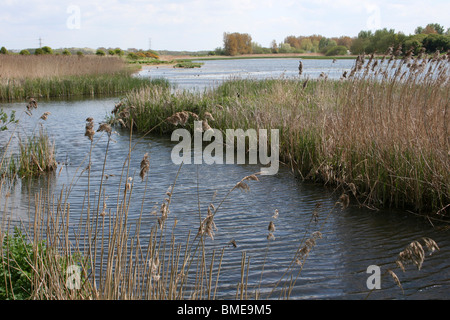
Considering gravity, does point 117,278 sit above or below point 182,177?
above

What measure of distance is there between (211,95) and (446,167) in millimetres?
8626

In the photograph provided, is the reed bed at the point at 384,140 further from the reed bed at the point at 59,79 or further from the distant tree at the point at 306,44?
the distant tree at the point at 306,44

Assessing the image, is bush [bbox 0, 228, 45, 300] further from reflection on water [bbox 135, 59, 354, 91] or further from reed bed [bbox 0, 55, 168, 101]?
reed bed [bbox 0, 55, 168, 101]

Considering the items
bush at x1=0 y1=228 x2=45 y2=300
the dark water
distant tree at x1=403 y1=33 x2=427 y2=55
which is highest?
distant tree at x1=403 y1=33 x2=427 y2=55

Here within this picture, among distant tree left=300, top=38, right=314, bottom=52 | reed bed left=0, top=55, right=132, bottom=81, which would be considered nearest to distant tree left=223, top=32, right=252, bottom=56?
distant tree left=300, top=38, right=314, bottom=52

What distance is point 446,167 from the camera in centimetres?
518

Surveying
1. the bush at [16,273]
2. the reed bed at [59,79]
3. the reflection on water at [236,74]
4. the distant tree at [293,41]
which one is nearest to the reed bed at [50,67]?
the reed bed at [59,79]

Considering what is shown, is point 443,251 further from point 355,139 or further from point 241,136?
point 241,136

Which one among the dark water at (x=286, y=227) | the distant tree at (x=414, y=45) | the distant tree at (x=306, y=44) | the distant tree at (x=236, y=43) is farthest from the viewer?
the distant tree at (x=236, y=43)

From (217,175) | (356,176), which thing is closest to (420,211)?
(356,176)

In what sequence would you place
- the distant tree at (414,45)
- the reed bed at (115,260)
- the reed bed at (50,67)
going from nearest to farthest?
the reed bed at (115,260), the distant tree at (414,45), the reed bed at (50,67)

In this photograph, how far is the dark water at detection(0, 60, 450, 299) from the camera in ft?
12.8

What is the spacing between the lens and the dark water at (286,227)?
154 inches

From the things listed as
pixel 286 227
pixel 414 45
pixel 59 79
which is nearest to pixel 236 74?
pixel 59 79
